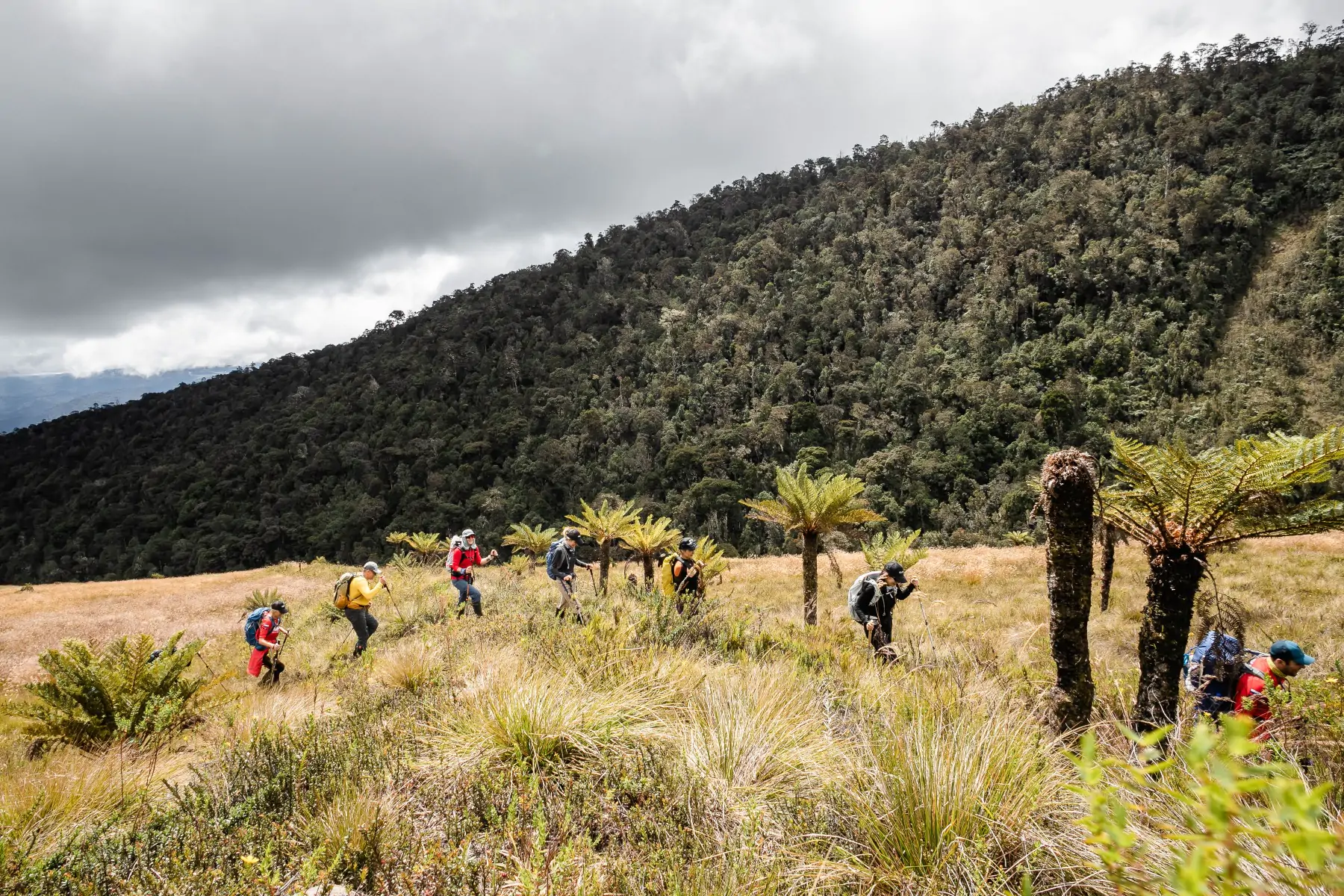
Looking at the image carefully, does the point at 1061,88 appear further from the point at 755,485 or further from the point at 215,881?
the point at 215,881

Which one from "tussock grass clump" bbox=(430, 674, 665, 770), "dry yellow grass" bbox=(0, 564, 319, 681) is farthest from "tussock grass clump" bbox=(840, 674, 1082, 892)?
"dry yellow grass" bbox=(0, 564, 319, 681)

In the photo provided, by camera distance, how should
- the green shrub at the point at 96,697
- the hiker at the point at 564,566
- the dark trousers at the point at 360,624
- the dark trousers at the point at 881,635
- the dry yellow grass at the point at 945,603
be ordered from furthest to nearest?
the dry yellow grass at the point at 945,603 < the hiker at the point at 564,566 < the dark trousers at the point at 360,624 < the dark trousers at the point at 881,635 < the green shrub at the point at 96,697

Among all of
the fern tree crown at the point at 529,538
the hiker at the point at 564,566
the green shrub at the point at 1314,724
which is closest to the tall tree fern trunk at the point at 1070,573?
the green shrub at the point at 1314,724

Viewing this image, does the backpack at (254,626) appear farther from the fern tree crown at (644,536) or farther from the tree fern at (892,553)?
the tree fern at (892,553)

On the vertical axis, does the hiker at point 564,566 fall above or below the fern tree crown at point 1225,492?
below

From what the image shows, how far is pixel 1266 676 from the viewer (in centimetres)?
440

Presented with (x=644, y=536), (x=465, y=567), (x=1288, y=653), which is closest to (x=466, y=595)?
(x=465, y=567)

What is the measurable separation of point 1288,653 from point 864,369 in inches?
2730

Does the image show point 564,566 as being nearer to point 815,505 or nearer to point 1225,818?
point 815,505

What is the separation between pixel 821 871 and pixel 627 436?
70286 millimetres

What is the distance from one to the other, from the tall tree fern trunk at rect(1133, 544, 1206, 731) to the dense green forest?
39.9 m

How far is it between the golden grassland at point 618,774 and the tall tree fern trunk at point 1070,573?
179 mm

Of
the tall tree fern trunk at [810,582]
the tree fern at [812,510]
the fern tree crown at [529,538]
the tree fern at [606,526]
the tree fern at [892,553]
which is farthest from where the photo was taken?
the fern tree crown at [529,538]

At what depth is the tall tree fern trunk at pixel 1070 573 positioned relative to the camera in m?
3.70
